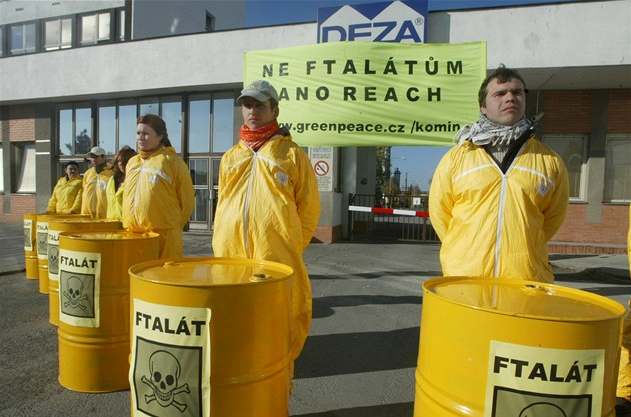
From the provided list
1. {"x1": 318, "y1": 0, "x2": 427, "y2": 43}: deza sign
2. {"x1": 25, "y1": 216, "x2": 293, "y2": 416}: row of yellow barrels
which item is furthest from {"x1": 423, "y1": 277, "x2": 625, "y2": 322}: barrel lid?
{"x1": 318, "y1": 0, "x2": 427, "y2": 43}: deza sign

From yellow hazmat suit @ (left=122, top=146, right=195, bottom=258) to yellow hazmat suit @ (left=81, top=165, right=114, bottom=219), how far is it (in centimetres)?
311

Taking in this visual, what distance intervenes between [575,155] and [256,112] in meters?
10.0

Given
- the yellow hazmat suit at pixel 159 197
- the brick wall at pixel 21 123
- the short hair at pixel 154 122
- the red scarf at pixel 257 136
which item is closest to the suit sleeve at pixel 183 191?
the yellow hazmat suit at pixel 159 197

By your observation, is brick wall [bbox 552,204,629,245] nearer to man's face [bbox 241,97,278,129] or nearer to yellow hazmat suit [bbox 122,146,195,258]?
yellow hazmat suit [bbox 122,146,195,258]

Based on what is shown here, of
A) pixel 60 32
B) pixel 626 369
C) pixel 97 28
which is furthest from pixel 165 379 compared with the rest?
pixel 60 32

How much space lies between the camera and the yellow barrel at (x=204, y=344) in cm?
166

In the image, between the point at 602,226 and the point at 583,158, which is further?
the point at 583,158

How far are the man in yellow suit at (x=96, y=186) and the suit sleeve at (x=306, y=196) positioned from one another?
184 inches

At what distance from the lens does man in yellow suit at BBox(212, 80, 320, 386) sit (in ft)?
8.18

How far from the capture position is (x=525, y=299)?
62.5 inches

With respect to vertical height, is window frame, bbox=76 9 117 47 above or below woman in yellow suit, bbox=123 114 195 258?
above

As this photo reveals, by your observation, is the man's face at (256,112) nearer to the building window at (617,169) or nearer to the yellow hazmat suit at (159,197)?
the yellow hazmat suit at (159,197)

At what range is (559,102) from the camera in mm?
10211

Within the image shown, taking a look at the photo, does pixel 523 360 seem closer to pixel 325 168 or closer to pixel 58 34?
pixel 325 168
